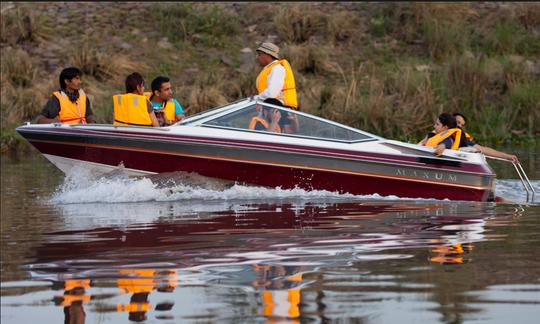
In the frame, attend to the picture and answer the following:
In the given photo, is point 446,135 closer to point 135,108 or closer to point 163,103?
point 163,103

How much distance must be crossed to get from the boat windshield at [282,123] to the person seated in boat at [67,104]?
1.85 meters

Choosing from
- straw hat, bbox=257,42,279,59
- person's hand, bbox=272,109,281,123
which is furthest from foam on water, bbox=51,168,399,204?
straw hat, bbox=257,42,279,59

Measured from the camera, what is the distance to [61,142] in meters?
14.5

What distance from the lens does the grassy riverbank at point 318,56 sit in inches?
880

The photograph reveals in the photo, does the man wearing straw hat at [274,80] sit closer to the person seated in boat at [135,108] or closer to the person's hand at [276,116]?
the person's hand at [276,116]

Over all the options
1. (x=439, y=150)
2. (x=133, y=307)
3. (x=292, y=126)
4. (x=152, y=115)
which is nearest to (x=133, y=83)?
(x=152, y=115)

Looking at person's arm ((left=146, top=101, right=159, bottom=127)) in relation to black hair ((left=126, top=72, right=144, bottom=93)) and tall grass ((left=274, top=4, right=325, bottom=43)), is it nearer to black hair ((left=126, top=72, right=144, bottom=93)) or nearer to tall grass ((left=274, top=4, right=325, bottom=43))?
black hair ((left=126, top=72, right=144, bottom=93))

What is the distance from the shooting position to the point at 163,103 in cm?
1529

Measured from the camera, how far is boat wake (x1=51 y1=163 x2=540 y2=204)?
14.2 meters

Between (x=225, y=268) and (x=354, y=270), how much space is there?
92 cm

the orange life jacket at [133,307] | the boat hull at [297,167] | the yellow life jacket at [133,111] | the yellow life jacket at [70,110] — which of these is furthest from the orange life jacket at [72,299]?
the yellow life jacket at [70,110]

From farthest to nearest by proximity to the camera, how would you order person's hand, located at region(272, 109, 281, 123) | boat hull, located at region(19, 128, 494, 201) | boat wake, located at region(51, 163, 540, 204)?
person's hand, located at region(272, 109, 281, 123)
boat wake, located at region(51, 163, 540, 204)
boat hull, located at region(19, 128, 494, 201)

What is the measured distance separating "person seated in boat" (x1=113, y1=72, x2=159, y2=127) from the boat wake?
0.61 meters

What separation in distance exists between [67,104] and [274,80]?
8.29 feet
